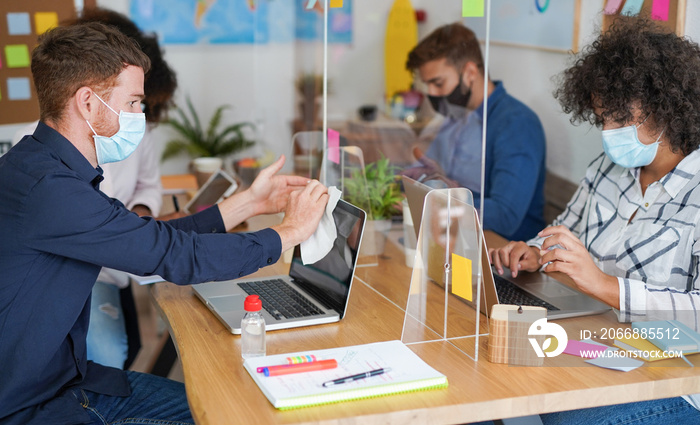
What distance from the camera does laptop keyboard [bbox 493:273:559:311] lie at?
5.52 feet

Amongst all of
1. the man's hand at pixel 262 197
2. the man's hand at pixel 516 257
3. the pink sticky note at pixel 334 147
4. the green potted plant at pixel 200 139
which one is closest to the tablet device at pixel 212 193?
the pink sticky note at pixel 334 147

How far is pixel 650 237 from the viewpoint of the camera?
68.3 inches

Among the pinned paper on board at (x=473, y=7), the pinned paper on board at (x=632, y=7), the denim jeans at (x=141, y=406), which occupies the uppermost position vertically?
the pinned paper on board at (x=632, y=7)

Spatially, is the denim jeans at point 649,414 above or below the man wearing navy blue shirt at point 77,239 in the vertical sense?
below

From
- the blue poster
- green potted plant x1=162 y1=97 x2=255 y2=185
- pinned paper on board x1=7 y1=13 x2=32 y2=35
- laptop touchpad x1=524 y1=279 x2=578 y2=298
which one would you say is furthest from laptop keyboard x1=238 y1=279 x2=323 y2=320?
green potted plant x1=162 y1=97 x2=255 y2=185

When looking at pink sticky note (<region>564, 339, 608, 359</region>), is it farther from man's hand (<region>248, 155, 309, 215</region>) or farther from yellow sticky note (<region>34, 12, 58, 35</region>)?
yellow sticky note (<region>34, 12, 58, 35</region>)

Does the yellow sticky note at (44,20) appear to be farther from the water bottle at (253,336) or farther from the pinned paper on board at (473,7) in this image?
A: the water bottle at (253,336)

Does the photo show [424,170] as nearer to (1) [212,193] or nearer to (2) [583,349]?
(1) [212,193]

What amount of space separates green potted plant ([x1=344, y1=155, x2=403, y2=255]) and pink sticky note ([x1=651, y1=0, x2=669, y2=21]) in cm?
86

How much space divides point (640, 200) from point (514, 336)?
684mm

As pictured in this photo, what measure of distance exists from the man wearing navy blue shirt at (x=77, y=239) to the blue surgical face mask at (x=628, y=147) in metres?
0.72

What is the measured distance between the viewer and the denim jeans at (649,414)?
1516 millimetres

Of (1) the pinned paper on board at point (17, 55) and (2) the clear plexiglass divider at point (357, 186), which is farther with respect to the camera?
(1) the pinned paper on board at point (17, 55)

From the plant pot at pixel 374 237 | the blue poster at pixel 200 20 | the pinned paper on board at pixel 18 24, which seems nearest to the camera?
the plant pot at pixel 374 237
